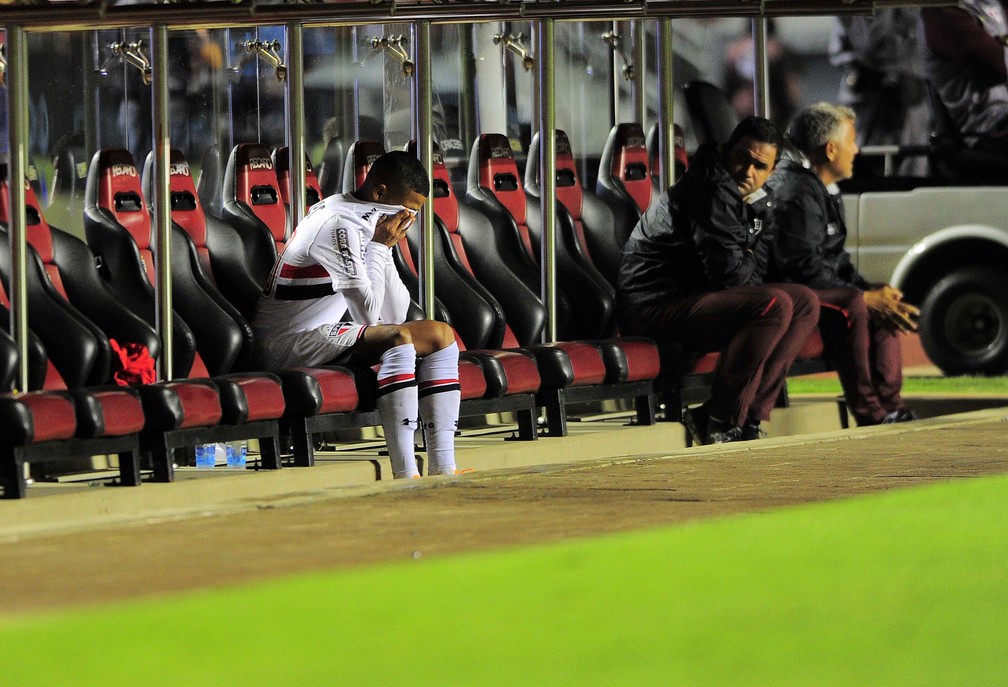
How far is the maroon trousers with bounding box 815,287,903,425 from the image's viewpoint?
7730 mm

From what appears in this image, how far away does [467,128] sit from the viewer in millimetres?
9008

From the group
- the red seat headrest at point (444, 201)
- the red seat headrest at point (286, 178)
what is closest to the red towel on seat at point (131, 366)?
the red seat headrest at point (286, 178)

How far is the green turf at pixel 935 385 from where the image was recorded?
10734mm

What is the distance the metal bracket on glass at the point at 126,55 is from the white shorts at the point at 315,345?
5.73ft

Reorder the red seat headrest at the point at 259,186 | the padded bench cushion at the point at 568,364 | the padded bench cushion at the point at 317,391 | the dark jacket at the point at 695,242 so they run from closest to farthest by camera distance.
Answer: the padded bench cushion at the point at 317,391
the padded bench cushion at the point at 568,364
the dark jacket at the point at 695,242
the red seat headrest at the point at 259,186

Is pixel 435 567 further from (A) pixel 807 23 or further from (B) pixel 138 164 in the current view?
(A) pixel 807 23

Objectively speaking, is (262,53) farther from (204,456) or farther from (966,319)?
(966,319)

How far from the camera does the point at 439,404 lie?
616cm

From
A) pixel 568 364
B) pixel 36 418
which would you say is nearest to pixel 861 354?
→ pixel 568 364

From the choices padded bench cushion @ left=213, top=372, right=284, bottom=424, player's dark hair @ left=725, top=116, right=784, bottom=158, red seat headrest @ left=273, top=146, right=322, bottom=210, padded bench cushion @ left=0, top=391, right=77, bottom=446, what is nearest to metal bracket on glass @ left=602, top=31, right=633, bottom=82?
red seat headrest @ left=273, top=146, right=322, bottom=210

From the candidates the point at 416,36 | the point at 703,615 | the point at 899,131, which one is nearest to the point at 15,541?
the point at 703,615

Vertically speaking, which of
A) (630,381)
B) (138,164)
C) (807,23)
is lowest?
(630,381)

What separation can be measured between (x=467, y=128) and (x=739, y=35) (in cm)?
443

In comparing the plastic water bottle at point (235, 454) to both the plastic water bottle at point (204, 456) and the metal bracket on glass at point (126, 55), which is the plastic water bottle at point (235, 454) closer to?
the plastic water bottle at point (204, 456)
